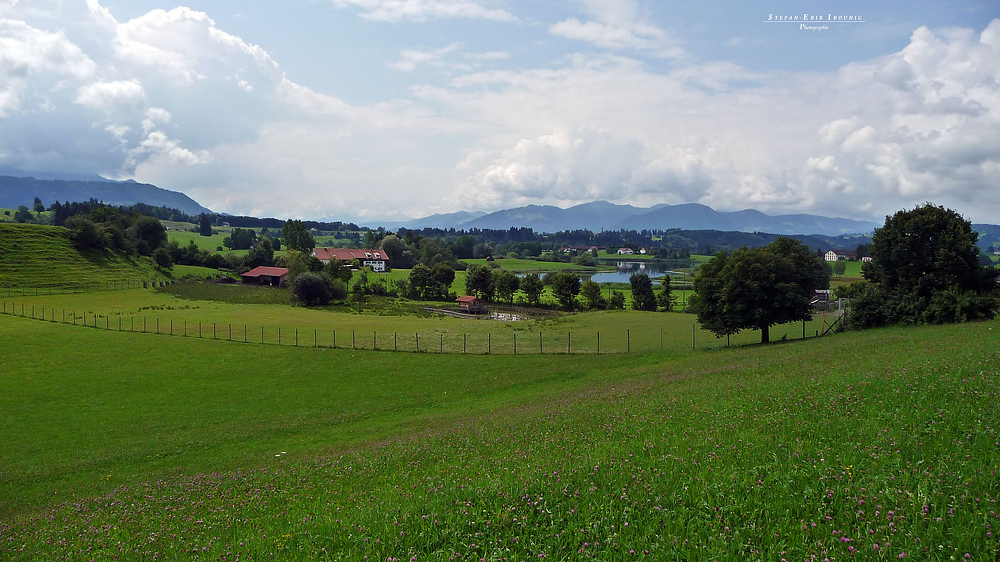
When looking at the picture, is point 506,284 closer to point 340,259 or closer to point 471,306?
point 471,306

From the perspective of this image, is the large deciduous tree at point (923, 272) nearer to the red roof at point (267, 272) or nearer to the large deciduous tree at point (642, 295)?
the large deciduous tree at point (642, 295)

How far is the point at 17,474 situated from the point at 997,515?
2720 cm

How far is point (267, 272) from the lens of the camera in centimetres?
13050

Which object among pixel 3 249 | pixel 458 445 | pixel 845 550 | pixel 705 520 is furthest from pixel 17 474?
pixel 3 249

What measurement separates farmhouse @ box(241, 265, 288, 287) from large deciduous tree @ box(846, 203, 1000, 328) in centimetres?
11699

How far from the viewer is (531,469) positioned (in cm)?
942

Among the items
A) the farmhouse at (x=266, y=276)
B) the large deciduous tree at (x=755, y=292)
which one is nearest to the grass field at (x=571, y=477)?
the large deciduous tree at (x=755, y=292)

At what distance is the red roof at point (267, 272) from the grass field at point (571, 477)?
106620 millimetres

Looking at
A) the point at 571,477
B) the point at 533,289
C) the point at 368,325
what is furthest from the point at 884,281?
the point at 533,289

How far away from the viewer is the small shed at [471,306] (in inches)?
3981

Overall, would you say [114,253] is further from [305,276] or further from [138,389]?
[138,389]

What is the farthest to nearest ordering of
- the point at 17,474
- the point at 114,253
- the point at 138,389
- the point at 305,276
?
the point at 114,253 < the point at 305,276 < the point at 138,389 < the point at 17,474

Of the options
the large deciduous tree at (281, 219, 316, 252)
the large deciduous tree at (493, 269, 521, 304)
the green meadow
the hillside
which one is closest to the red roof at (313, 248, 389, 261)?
the large deciduous tree at (281, 219, 316, 252)

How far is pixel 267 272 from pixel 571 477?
13551cm
